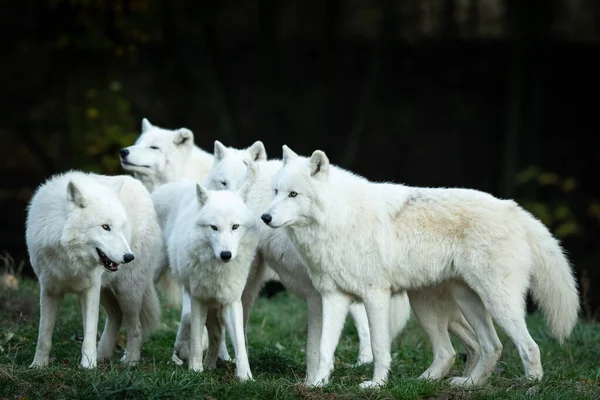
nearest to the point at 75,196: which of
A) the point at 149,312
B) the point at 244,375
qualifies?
the point at 149,312

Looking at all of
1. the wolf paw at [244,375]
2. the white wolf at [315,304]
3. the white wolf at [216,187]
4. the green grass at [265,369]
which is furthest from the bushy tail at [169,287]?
the wolf paw at [244,375]

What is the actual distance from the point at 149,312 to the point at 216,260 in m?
1.30

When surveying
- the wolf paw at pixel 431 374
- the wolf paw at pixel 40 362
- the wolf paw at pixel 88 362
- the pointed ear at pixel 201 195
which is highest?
the pointed ear at pixel 201 195

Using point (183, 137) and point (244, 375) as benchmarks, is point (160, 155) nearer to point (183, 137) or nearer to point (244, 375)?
point (183, 137)

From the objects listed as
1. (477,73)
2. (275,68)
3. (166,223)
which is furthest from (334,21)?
(166,223)

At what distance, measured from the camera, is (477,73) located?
14047mm

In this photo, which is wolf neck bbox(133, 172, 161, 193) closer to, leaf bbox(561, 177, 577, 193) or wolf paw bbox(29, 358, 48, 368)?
wolf paw bbox(29, 358, 48, 368)

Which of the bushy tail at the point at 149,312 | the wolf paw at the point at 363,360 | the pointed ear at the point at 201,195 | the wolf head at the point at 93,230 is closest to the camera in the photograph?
the wolf head at the point at 93,230

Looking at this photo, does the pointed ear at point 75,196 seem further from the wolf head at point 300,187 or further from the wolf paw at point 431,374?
the wolf paw at point 431,374

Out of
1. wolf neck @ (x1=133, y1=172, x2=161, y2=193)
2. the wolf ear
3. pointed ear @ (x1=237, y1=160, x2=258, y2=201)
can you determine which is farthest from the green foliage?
pointed ear @ (x1=237, y1=160, x2=258, y2=201)

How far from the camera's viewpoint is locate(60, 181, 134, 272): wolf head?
6.68 meters

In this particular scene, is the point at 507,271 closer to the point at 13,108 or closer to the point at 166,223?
the point at 166,223

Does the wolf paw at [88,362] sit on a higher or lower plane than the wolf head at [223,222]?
lower

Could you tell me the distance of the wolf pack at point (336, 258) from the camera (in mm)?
6625
